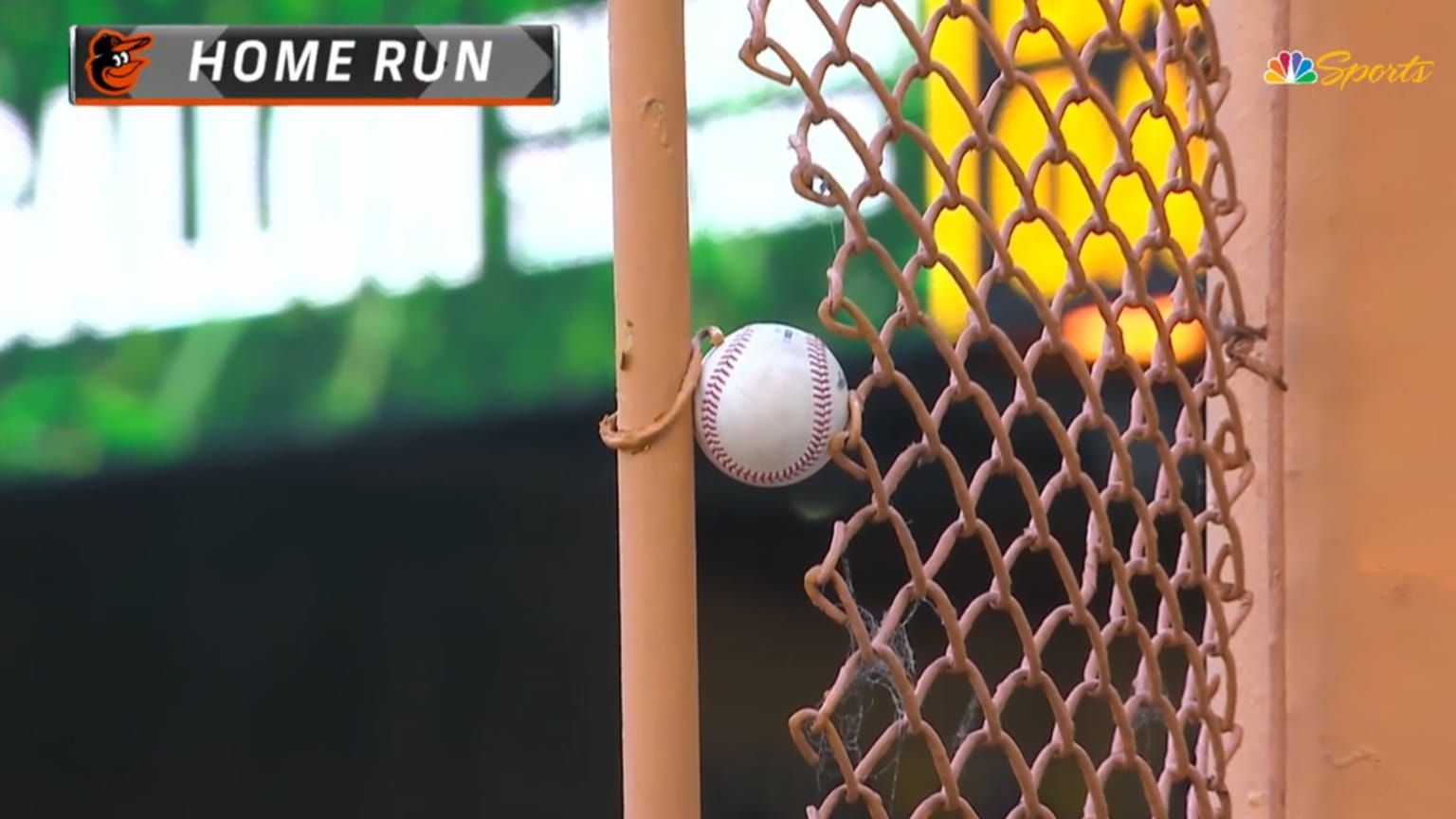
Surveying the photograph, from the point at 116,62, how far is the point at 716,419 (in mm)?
2143

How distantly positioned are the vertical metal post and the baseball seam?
1 centimetres

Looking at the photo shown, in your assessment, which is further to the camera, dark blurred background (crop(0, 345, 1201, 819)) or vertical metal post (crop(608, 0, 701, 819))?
dark blurred background (crop(0, 345, 1201, 819))

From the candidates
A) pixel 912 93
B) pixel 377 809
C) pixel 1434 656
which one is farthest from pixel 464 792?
Answer: pixel 1434 656

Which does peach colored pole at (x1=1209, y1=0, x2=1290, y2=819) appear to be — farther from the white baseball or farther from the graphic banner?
the graphic banner

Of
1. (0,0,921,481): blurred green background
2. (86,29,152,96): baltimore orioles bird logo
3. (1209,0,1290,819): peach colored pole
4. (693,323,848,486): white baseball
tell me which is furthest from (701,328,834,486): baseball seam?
(86,29,152,96): baltimore orioles bird logo

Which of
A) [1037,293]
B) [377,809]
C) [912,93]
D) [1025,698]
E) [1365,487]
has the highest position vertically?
[912,93]

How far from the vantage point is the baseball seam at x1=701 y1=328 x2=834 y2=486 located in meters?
0.58

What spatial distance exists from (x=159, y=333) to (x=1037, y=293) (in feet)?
6.54

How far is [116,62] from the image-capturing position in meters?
2.27

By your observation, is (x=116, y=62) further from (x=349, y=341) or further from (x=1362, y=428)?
(x=1362, y=428)

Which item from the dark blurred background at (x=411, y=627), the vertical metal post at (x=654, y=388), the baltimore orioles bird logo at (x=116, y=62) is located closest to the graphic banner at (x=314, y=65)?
the baltimore orioles bird logo at (x=116, y=62)

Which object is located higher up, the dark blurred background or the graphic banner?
the graphic banner

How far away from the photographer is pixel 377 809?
Answer: 93.6 inches

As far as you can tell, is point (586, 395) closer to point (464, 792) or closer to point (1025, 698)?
point (464, 792)
